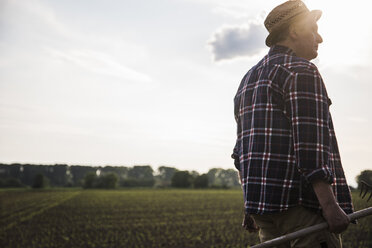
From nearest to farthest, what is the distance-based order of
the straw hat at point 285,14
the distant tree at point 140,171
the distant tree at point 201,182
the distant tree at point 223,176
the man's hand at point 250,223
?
1. the straw hat at point 285,14
2. the man's hand at point 250,223
3. the distant tree at point 201,182
4. the distant tree at point 140,171
5. the distant tree at point 223,176

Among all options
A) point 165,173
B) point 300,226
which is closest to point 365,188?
point 300,226

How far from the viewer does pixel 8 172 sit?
108 metres

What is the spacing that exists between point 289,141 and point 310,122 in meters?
0.16

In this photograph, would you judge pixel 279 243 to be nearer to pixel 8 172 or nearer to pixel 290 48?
pixel 290 48

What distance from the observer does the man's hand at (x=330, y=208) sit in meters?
1.50

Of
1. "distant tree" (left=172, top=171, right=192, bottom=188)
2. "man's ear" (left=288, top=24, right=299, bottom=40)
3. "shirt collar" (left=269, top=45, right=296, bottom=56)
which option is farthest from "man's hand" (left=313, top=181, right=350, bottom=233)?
"distant tree" (left=172, top=171, right=192, bottom=188)

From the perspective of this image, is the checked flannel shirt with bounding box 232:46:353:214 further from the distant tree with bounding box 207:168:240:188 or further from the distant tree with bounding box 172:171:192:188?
the distant tree with bounding box 207:168:240:188

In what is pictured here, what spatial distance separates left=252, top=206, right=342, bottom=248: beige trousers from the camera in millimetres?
1597

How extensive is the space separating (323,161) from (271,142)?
0.29 meters

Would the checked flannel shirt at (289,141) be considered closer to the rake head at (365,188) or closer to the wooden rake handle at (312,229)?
the wooden rake handle at (312,229)

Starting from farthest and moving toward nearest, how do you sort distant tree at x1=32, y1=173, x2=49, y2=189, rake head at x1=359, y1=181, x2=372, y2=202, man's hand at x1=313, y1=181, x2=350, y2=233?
distant tree at x1=32, y1=173, x2=49, y2=189
rake head at x1=359, y1=181, x2=372, y2=202
man's hand at x1=313, y1=181, x2=350, y2=233

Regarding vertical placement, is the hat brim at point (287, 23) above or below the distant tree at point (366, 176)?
above

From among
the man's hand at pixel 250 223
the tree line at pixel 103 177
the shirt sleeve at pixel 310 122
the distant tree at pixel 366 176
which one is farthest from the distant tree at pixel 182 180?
the shirt sleeve at pixel 310 122

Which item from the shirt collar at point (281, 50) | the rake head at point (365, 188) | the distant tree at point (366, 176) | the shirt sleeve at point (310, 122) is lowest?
the rake head at point (365, 188)
